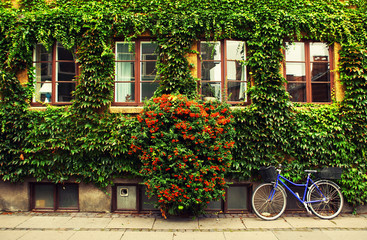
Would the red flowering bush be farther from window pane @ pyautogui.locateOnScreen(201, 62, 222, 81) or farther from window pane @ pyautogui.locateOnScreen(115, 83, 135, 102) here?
window pane @ pyautogui.locateOnScreen(201, 62, 222, 81)

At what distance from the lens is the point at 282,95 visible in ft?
19.3

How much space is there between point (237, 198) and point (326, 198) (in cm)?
198

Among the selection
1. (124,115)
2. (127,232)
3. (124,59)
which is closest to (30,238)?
(127,232)

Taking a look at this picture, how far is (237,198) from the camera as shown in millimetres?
5953

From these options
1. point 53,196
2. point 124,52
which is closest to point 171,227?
point 53,196

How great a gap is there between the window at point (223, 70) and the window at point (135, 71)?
1.25 m

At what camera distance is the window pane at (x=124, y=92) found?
615 cm

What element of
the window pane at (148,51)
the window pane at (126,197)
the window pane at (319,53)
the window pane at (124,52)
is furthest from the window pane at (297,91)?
the window pane at (126,197)

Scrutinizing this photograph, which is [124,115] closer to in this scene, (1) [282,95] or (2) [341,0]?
(1) [282,95]

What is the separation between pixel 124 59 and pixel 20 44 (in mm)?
2432

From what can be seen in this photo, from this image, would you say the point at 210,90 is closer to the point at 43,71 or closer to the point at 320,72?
the point at 320,72

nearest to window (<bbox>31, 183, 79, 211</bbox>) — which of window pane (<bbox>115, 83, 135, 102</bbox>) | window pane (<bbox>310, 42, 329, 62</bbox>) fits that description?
window pane (<bbox>115, 83, 135, 102</bbox>)

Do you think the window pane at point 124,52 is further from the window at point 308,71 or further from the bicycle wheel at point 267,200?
the bicycle wheel at point 267,200

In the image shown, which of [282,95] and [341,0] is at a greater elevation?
[341,0]
